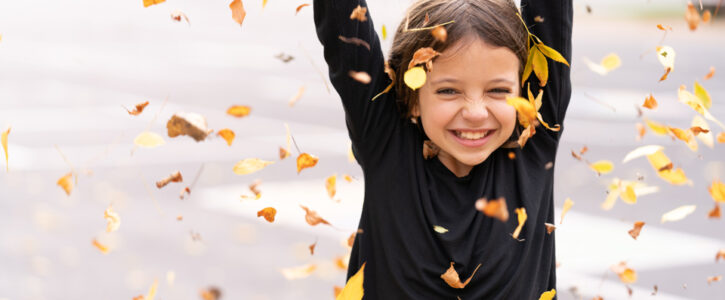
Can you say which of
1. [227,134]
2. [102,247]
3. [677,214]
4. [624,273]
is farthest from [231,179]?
[227,134]

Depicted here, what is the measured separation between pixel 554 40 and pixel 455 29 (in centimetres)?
27

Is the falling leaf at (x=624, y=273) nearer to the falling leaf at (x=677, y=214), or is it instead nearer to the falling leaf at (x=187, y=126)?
the falling leaf at (x=677, y=214)

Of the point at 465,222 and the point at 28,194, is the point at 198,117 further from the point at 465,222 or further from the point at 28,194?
the point at 28,194

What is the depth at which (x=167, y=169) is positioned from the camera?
708cm

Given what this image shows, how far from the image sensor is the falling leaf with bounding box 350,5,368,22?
89.0 inches

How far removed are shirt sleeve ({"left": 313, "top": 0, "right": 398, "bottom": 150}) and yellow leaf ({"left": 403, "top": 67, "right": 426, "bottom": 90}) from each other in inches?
3.4

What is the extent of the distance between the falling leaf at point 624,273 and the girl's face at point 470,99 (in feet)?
5.95

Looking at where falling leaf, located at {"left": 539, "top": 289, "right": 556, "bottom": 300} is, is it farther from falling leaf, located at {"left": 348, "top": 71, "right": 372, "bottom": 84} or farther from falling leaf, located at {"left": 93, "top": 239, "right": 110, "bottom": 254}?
falling leaf, located at {"left": 93, "top": 239, "right": 110, "bottom": 254}

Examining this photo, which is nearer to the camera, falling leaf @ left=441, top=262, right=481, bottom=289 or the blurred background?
falling leaf @ left=441, top=262, right=481, bottom=289

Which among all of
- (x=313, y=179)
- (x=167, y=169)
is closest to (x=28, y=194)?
(x=167, y=169)

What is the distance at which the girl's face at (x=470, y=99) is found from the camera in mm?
2283

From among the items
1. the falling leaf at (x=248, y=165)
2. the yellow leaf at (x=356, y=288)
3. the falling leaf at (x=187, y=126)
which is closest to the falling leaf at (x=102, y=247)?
the falling leaf at (x=248, y=165)

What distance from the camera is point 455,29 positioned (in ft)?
7.61

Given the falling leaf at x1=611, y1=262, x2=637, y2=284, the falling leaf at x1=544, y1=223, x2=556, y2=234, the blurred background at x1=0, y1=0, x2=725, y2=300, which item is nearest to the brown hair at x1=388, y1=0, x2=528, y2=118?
the blurred background at x1=0, y1=0, x2=725, y2=300
